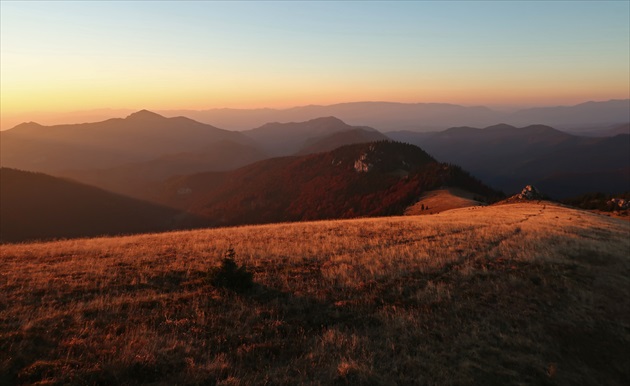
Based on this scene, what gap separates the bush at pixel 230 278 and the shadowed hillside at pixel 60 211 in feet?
424

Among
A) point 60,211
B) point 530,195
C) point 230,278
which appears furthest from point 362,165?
point 230,278

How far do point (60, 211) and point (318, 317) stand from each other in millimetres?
171658

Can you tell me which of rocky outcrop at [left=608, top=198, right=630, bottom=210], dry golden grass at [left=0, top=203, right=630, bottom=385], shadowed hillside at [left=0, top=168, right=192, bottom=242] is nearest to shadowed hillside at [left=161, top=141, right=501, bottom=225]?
shadowed hillside at [left=0, top=168, right=192, bottom=242]

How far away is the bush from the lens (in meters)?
11.9

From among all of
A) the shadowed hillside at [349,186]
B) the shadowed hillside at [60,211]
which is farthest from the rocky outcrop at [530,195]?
the shadowed hillside at [60,211]

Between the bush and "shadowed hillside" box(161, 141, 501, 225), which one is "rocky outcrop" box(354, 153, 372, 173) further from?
the bush

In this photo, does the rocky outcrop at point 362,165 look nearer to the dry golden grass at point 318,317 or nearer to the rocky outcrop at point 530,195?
the rocky outcrop at point 530,195

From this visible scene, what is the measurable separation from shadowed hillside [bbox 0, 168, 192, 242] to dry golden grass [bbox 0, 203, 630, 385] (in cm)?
12715

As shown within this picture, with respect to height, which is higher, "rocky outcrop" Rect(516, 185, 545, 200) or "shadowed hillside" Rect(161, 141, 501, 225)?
"rocky outcrop" Rect(516, 185, 545, 200)

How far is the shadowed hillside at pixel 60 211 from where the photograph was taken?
121625 mm

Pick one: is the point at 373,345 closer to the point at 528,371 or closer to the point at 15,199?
the point at 528,371

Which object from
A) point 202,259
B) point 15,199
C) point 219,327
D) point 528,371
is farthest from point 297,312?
point 15,199

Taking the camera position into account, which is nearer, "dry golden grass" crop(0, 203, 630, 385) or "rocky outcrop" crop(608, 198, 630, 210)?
"dry golden grass" crop(0, 203, 630, 385)

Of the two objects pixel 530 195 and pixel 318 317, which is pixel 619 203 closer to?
pixel 530 195
